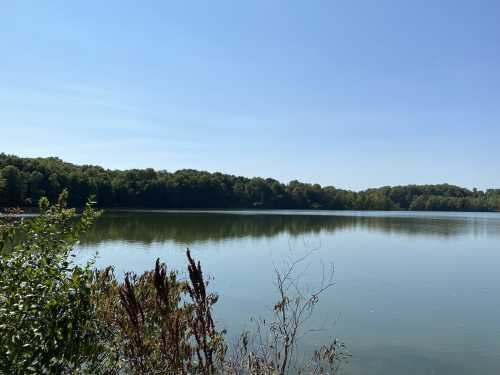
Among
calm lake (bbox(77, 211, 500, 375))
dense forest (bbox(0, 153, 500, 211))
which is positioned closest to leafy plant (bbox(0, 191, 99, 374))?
calm lake (bbox(77, 211, 500, 375))

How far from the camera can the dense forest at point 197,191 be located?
7656 cm

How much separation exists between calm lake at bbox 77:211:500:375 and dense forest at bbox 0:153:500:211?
3573 centimetres

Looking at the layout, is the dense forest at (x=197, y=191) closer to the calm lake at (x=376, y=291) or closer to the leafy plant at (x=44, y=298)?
the calm lake at (x=376, y=291)

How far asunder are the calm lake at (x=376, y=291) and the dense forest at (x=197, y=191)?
35.7 meters

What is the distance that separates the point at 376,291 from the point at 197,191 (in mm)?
98678

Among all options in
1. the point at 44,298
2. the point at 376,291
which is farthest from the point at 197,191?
the point at 44,298

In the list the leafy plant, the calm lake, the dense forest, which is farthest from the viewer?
the dense forest

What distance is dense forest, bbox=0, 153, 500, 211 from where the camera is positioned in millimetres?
76562

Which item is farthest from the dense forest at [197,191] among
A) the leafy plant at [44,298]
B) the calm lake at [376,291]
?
the leafy plant at [44,298]

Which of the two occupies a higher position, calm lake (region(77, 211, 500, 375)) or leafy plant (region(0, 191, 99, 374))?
leafy plant (region(0, 191, 99, 374))

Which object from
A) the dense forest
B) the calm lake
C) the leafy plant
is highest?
the dense forest

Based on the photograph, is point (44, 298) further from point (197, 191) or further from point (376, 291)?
point (197, 191)

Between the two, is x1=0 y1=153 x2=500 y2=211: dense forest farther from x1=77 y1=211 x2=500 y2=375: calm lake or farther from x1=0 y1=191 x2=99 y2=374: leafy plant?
x1=0 y1=191 x2=99 y2=374: leafy plant

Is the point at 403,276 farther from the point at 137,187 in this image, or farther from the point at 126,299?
the point at 137,187
